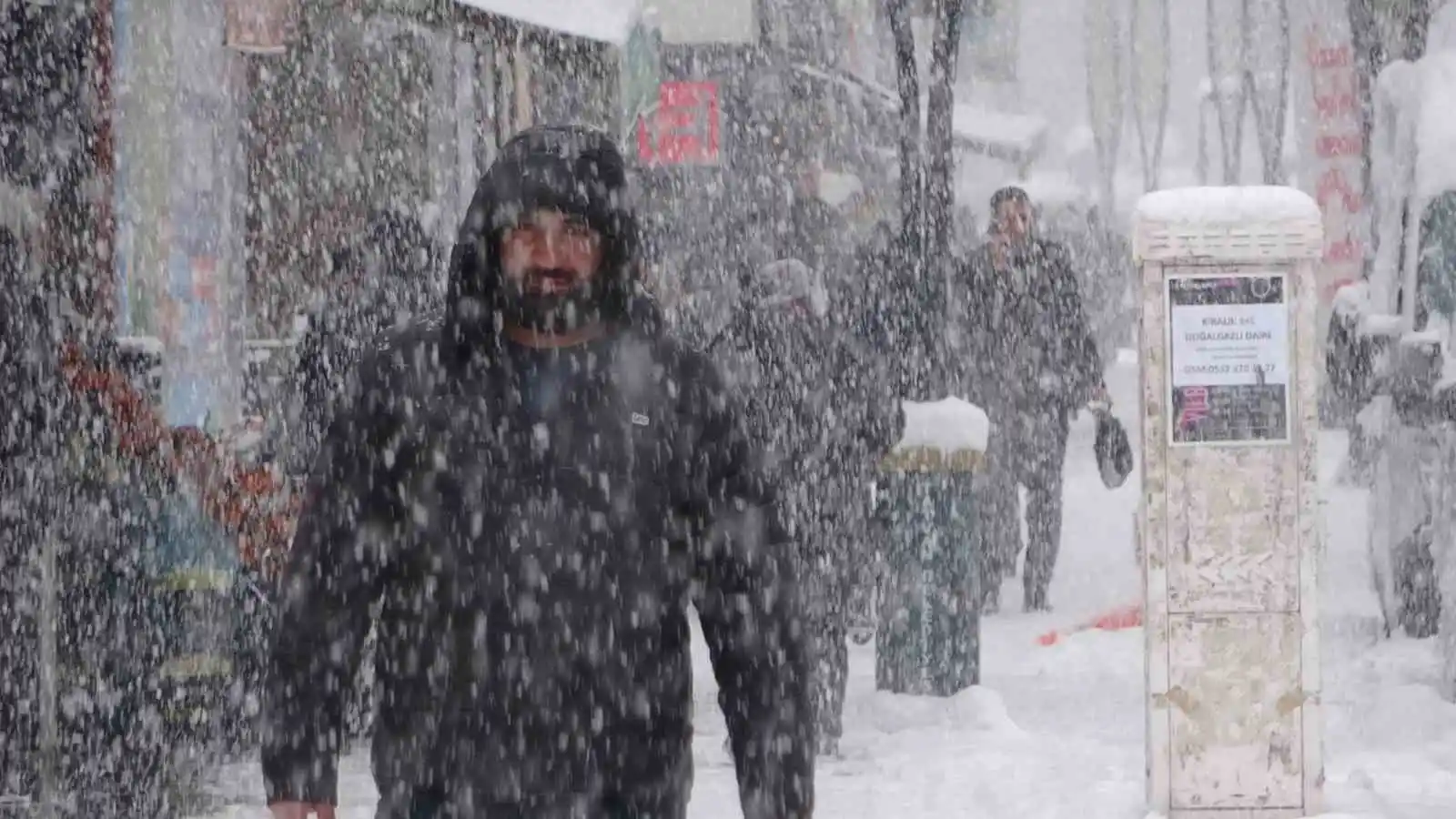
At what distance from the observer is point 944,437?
9.47 metres

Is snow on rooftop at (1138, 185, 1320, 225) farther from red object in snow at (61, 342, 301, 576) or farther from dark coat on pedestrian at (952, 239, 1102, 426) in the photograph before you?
dark coat on pedestrian at (952, 239, 1102, 426)

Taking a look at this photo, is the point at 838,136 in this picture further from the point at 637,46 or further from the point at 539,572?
the point at 539,572

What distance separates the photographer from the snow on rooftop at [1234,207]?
669cm

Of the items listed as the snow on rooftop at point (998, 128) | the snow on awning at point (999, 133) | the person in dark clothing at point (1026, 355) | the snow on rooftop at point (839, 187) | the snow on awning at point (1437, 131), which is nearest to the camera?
the snow on awning at point (1437, 131)

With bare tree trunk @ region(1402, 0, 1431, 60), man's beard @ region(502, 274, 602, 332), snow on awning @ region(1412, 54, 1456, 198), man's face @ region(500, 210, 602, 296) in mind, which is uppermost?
bare tree trunk @ region(1402, 0, 1431, 60)

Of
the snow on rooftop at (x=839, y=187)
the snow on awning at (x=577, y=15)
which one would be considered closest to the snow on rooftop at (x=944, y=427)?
the snow on awning at (x=577, y=15)

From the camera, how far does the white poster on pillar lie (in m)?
6.77

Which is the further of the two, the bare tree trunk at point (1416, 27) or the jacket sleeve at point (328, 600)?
the bare tree trunk at point (1416, 27)

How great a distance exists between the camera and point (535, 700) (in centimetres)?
327

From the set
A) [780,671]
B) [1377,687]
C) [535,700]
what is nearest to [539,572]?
[535,700]

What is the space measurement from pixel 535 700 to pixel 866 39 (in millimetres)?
26467

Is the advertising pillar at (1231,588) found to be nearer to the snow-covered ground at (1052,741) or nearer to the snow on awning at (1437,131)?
the snow-covered ground at (1052,741)

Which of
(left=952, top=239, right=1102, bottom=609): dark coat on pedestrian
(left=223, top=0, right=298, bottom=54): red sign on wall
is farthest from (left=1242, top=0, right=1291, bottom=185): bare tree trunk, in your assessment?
(left=223, top=0, right=298, bottom=54): red sign on wall

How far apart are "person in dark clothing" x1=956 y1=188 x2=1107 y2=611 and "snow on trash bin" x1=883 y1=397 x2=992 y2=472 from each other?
178cm
